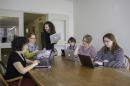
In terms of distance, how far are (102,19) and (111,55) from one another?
7.70 ft

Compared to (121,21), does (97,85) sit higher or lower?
lower

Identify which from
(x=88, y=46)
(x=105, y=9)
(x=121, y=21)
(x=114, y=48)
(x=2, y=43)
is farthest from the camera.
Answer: (x=2, y=43)

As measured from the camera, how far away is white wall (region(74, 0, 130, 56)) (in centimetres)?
403

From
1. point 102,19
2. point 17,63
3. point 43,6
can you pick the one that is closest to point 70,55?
point 17,63

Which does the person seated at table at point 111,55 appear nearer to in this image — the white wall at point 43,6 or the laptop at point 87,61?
the laptop at point 87,61

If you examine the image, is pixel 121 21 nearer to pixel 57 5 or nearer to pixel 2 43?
pixel 57 5

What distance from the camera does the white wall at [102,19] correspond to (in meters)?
4.03

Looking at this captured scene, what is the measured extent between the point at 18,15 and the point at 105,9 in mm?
2420

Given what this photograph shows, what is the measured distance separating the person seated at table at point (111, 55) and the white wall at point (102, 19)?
1.45 m

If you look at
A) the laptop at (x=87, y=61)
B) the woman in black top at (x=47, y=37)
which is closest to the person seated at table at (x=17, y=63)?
the laptop at (x=87, y=61)

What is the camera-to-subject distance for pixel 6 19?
17.3 ft

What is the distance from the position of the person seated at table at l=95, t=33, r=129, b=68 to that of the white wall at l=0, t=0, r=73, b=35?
3308mm

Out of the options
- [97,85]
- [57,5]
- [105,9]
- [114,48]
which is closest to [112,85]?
[97,85]

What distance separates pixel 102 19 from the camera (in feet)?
15.7
